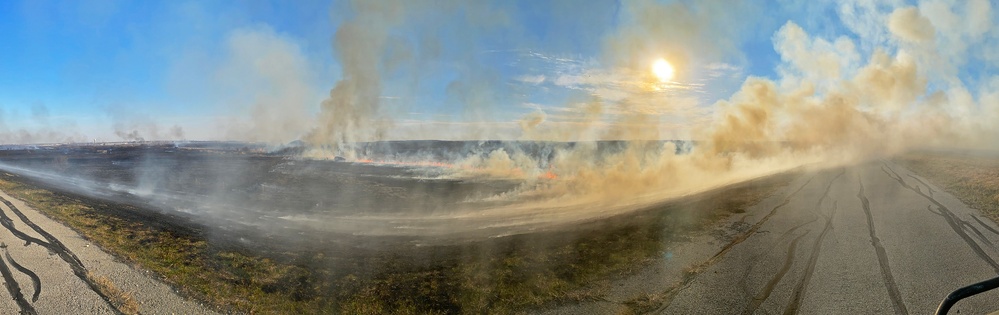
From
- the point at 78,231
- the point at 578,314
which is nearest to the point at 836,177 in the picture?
the point at 578,314

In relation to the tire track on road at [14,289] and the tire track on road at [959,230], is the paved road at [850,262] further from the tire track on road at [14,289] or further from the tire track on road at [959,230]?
the tire track on road at [14,289]

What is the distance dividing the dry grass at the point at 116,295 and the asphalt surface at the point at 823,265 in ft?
41.6

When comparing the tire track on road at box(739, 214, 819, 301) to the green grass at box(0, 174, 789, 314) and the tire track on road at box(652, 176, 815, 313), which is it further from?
the green grass at box(0, 174, 789, 314)

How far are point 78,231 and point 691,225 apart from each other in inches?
1192

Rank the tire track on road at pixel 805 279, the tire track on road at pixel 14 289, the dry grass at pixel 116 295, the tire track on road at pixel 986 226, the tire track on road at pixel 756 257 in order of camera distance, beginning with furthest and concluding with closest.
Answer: the tire track on road at pixel 986 226, the tire track on road at pixel 756 257, the tire track on road at pixel 14 289, the dry grass at pixel 116 295, the tire track on road at pixel 805 279

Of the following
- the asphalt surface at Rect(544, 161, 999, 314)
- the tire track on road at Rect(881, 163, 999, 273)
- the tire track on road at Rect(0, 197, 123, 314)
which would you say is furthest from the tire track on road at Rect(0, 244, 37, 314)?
the tire track on road at Rect(881, 163, 999, 273)

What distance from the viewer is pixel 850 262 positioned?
48.9 ft

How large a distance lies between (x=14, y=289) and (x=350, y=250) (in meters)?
10.7

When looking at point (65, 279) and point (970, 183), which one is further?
point (970, 183)

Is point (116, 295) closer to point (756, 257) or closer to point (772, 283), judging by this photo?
point (772, 283)

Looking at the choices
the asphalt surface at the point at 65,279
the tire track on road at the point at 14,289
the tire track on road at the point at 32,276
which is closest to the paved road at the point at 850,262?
the asphalt surface at the point at 65,279

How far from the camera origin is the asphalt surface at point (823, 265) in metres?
11.8

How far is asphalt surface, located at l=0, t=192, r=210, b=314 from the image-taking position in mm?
12898

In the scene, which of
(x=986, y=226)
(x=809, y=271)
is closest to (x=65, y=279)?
(x=809, y=271)
